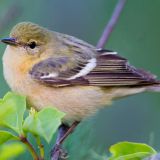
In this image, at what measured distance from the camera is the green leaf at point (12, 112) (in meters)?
1.74

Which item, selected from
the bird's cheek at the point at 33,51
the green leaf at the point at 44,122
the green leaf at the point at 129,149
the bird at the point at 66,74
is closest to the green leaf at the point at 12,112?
the green leaf at the point at 44,122

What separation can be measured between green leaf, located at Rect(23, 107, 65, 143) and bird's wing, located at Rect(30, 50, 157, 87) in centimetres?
183

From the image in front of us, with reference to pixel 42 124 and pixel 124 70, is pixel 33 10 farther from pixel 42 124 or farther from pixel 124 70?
pixel 42 124

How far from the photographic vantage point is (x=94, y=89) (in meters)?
3.77

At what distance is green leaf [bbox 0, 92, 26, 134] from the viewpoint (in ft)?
5.69

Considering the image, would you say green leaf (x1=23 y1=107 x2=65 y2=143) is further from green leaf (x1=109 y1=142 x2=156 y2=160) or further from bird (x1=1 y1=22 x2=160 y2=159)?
bird (x1=1 y1=22 x2=160 y2=159)

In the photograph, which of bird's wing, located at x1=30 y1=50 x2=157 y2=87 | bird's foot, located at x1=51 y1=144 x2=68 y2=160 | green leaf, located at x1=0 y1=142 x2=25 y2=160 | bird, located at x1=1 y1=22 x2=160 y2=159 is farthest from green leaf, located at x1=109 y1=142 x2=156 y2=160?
bird's wing, located at x1=30 y1=50 x2=157 y2=87

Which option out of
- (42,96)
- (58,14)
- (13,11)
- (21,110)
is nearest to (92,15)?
(58,14)

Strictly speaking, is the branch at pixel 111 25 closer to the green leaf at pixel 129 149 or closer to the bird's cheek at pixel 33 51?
the bird's cheek at pixel 33 51

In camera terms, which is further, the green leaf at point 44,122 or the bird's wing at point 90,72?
the bird's wing at point 90,72

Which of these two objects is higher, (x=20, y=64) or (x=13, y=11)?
(x=13, y=11)

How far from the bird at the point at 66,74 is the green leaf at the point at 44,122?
169cm

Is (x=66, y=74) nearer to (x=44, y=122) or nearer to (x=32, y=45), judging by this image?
(x=32, y=45)

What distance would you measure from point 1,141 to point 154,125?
385 cm
